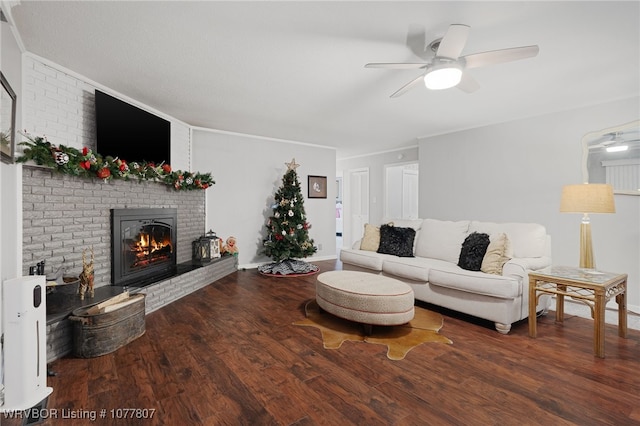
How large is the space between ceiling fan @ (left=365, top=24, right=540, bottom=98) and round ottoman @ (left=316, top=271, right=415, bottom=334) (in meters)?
1.82

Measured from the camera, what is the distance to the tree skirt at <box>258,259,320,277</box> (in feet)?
17.6

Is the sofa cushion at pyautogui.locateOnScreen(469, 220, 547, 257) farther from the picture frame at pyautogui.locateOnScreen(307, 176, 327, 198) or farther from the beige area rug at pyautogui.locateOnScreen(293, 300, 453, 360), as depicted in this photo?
the picture frame at pyautogui.locateOnScreen(307, 176, 327, 198)

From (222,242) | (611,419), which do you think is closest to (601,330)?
(611,419)

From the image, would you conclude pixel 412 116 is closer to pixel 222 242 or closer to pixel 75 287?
pixel 222 242

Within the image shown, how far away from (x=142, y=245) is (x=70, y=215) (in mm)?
1011

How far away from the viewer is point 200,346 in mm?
2643

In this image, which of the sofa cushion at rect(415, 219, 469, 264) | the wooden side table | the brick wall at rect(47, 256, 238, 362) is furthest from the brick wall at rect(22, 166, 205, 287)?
the wooden side table

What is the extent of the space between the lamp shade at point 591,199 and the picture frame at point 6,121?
4.60 m

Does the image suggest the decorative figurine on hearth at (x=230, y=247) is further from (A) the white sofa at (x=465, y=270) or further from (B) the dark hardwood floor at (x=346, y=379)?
(B) the dark hardwood floor at (x=346, y=379)

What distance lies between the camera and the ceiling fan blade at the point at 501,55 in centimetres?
200

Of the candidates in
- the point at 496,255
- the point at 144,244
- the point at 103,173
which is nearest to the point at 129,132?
the point at 103,173

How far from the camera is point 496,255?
321cm

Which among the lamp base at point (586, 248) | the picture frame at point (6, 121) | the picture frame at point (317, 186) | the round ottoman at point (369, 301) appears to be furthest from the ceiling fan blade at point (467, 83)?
the picture frame at point (317, 186)

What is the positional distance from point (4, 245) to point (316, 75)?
2797 mm
